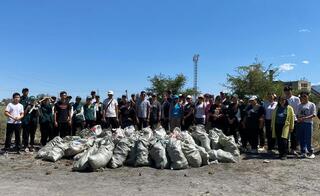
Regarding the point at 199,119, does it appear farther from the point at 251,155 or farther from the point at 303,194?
the point at 303,194

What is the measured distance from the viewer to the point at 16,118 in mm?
11578

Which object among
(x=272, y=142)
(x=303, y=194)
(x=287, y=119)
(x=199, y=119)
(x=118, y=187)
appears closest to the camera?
(x=303, y=194)

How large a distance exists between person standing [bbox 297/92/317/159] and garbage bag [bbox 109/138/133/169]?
4.86 m

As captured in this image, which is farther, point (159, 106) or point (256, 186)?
point (159, 106)

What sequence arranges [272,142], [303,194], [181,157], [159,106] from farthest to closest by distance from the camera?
[159,106], [272,142], [181,157], [303,194]

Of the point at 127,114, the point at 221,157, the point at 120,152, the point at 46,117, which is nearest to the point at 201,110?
the point at 127,114

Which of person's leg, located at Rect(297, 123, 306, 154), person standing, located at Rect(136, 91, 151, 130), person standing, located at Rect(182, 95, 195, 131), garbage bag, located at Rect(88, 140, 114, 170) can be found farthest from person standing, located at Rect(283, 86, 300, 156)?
garbage bag, located at Rect(88, 140, 114, 170)

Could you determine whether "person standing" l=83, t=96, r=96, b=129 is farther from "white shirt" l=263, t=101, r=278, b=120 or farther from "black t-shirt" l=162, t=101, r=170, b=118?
"white shirt" l=263, t=101, r=278, b=120

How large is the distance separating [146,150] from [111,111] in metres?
3.95

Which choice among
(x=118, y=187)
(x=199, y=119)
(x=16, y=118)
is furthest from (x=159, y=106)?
Result: (x=118, y=187)

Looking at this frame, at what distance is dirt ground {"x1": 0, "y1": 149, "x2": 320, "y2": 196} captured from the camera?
7602 mm

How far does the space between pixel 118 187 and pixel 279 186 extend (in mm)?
3206

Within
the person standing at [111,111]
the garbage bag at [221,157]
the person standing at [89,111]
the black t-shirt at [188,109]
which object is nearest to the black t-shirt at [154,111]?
the black t-shirt at [188,109]

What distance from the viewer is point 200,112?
13.2m
